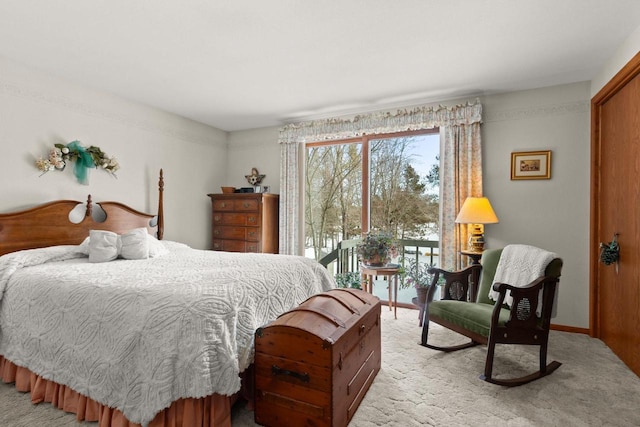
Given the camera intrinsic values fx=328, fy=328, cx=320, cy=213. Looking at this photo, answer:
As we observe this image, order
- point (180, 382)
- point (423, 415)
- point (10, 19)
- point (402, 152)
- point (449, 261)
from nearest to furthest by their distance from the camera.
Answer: point (180, 382) < point (423, 415) < point (10, 19) < point (449, 261) < point (402, 152)

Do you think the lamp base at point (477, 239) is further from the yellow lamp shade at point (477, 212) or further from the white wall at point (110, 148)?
the white wall at point (110, 148)

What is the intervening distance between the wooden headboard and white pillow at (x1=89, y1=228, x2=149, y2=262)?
0.47 meters

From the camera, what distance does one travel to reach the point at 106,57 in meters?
2.92

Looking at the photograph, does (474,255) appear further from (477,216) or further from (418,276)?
(418,276)

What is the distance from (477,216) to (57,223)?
4184 mm

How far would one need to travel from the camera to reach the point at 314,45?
272cm

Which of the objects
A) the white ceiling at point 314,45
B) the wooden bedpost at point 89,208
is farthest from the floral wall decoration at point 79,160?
the white ceiling at point 314,45

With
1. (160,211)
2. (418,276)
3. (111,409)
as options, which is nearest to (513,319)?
(418,276)

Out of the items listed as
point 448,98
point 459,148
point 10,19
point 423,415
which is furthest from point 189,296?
point 448,98

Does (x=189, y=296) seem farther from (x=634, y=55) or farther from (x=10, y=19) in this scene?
(x=634, y=55)

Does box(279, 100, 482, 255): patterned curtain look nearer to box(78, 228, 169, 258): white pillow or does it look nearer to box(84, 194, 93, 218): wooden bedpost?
box(78, 228, 169, 258): white pillow

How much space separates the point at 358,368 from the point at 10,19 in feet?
11.3

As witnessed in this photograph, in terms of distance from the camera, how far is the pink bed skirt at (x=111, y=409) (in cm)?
161

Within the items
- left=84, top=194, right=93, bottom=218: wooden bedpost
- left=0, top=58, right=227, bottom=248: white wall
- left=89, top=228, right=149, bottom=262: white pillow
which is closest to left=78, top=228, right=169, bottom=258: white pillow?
left=89, top=228, right=149, bottom=262: white pillow
